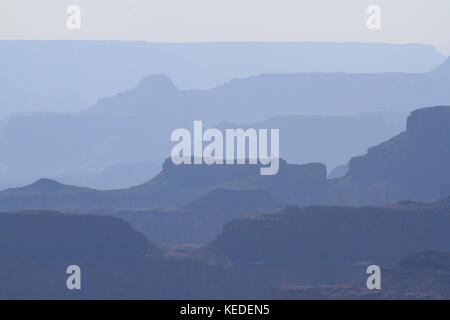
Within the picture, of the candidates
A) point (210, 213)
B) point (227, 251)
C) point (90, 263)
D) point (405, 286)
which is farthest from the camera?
point (210, 213)

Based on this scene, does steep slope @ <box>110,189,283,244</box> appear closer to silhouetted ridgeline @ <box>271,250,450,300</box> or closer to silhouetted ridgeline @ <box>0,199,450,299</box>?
silhouetted ridgeline @ <box>0,199,450,299</box>

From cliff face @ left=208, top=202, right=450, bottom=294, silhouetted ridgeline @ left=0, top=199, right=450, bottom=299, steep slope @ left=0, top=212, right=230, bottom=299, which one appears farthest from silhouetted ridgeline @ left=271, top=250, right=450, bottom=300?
cliff face @ left=208, top=202, right=450, bottom=294

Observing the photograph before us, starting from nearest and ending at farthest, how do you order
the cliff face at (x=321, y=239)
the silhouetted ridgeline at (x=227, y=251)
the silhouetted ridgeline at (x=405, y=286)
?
the silhouetted ridgeline at (x=405, y=286)
the silhouetted ridgeline at (x=227, y=251)
the cliff face at (x=321, y=239)

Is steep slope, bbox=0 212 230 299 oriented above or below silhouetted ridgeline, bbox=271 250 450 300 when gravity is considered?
above

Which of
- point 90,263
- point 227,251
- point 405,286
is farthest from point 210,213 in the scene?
point 405,286

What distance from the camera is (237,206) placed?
19225 centimetres

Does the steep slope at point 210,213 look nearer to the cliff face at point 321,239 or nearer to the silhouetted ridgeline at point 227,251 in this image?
the cliff face at point 321,239

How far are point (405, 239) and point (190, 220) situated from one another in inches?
1673

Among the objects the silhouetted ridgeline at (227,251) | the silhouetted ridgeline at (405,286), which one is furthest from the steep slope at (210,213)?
the silhouetted ridgeline at (405,286)

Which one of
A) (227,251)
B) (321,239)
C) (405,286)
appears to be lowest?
(405,286)

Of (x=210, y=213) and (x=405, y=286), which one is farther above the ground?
(x=210, y=213)

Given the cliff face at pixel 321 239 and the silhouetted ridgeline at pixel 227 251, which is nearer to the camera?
the silhouetted ridgeline at pixel 227 251

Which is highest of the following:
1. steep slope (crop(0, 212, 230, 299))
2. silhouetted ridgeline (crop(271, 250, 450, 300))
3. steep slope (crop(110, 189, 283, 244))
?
steep slope (crop(110, 189, 283, 244))

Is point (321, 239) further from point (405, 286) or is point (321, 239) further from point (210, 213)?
point (210, 213)
